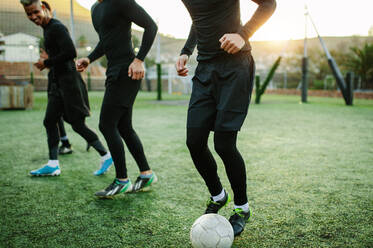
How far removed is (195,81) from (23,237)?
5.23ft

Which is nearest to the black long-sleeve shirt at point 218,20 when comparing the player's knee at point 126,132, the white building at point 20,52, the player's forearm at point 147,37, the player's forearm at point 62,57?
the player's forearm at point 147,37

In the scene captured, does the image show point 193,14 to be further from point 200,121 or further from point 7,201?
point 7,201

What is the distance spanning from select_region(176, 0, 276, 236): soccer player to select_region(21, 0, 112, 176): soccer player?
→ 192 centimetres

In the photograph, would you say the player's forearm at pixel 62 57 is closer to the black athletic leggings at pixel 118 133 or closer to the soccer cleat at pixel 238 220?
the black athletic leggings at pixel 118 133

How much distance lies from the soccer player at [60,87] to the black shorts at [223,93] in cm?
198

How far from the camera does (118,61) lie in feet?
9.48

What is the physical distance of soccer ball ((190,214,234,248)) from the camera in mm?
1920

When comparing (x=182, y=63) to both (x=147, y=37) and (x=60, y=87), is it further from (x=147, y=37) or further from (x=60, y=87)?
(x=60, y=87)

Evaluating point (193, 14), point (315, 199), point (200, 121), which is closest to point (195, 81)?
point (200, 121)

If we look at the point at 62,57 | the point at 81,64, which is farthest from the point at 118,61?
the point at 62,57

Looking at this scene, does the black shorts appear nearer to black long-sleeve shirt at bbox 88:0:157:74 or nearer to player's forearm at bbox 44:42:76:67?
black long-sleeve shirt at bbox 88:0:157:74

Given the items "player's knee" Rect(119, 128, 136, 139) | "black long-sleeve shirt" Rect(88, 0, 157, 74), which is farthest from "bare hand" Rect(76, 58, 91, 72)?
"player's knee" Rect(119, 128, 136, 139)

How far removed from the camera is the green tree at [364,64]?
841 inches

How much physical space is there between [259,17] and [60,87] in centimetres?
262
